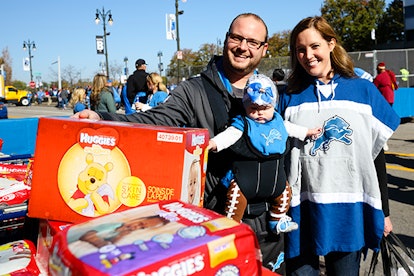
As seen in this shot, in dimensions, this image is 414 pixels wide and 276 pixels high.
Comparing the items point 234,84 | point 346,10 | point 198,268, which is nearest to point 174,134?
point 198,268

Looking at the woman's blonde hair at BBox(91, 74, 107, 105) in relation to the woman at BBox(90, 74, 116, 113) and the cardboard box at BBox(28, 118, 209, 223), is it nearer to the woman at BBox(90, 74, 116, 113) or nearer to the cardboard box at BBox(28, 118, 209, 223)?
the woman at BBox(90, 74, 116, 113)

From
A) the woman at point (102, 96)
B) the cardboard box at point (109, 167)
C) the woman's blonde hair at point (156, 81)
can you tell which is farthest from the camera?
the woman at point (102, 96)

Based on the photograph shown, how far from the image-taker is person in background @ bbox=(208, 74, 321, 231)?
2127mm

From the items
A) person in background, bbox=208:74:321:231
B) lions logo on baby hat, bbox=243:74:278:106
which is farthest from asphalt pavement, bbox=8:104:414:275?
lions logo on baby hat, bbox=243:74:278:106

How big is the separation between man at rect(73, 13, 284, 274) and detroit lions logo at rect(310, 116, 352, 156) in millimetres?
460

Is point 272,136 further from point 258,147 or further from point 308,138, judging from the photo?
point 308,138

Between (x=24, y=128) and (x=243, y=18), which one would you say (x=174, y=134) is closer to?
(x=243, y=18)

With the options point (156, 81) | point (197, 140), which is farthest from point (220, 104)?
point (156, 81)

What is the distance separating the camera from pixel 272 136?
2152mm

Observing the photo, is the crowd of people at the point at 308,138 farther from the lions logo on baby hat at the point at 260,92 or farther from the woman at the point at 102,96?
the woman at the point at 102,96

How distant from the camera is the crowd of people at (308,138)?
2232 millimetres

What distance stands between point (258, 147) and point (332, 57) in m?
0.71

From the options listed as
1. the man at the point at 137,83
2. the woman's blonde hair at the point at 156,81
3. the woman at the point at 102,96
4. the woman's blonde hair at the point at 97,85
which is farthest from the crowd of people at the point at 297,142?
the man at the point at 137,83

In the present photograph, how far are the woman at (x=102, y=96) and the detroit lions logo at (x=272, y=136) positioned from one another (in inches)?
277
